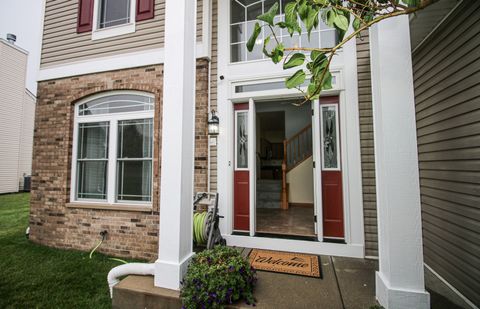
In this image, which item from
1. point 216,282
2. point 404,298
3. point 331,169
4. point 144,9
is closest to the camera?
point 404,298

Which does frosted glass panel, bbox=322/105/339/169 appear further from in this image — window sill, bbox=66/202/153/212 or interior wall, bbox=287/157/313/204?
window sill, bbox=66/202/153/212

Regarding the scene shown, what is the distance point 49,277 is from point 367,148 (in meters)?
4.49

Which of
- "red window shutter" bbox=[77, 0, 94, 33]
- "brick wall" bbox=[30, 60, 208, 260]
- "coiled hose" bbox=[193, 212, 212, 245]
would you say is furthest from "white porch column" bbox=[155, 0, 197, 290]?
"red window shutter" bbox=[77, 0, 94, 33]

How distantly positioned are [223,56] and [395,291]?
11.5ft

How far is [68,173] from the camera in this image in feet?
12.3

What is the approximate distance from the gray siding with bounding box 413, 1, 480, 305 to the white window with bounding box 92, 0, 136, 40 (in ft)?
14.1

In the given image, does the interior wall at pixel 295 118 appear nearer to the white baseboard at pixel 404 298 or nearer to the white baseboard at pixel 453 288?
the white baseboard at pixel 453 288

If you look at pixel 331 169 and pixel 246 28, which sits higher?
pixel 246 28

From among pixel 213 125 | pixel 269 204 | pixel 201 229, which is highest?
pixel 213 125

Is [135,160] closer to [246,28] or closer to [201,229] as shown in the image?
[201,229]

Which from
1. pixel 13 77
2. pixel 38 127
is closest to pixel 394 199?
pixel 38 127

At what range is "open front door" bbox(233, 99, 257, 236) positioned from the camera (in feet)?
10.9

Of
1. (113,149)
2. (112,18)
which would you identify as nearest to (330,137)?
(113,149)

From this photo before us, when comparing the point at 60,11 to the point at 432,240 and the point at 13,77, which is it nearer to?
the point at 432,240
